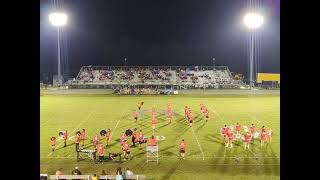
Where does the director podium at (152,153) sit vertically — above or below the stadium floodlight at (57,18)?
below

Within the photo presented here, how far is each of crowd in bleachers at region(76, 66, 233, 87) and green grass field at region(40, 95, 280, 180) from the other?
27.8 metres

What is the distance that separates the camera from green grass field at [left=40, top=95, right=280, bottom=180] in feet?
43.8

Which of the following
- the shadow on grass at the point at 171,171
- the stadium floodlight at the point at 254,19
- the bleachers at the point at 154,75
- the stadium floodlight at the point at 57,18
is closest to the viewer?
the shadow on grass at the point at 171,171

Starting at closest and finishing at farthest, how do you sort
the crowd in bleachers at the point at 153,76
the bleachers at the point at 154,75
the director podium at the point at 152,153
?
the director podium at the point at 152,153, the bleachers at the point at 154,75, the crowd in bleachers at the point at 153,76

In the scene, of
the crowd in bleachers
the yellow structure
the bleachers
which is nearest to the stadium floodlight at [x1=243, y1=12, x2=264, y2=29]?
the yellow structure

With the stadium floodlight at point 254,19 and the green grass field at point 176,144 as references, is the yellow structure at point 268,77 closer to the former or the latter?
the stadium floodlight at point 254,19

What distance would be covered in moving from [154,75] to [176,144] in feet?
146

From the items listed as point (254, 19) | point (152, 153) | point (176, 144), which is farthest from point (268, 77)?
point (152, 153)

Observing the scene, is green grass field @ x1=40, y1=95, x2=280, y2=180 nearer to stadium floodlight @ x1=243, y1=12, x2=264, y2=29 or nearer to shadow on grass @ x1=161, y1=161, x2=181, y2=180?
shadow on grass @ x1=161, y1=161, x2=181, y2=180

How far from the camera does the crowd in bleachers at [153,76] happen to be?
198 ft

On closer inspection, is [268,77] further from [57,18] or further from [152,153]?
[152,153]

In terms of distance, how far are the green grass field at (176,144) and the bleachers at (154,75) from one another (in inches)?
1086

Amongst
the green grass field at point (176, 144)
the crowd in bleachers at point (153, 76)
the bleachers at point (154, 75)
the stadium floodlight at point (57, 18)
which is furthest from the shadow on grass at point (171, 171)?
the crowd in bleachers at point (153, 76)
